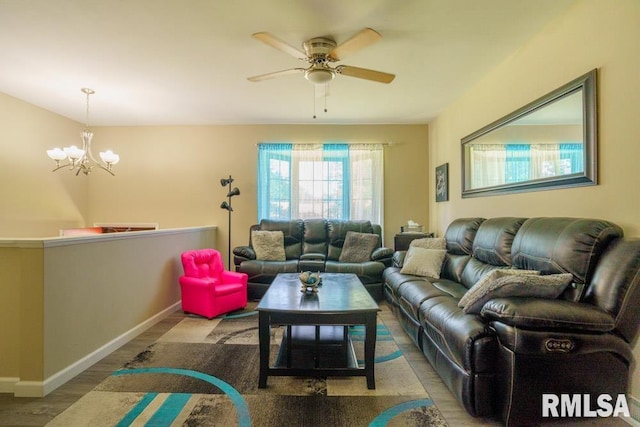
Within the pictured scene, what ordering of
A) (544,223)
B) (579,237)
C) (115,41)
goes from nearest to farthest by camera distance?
(579,237), (544,223), (115,41)

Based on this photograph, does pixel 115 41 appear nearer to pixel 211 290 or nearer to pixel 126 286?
pixel 126 286

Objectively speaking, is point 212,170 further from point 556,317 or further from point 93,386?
point 556,317

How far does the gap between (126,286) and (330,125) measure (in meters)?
3.77

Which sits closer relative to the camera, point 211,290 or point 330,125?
point 211,290

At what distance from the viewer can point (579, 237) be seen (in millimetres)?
1831

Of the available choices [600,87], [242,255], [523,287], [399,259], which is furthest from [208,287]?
[600,87]

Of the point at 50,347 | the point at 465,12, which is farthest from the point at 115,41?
the point at 465,12

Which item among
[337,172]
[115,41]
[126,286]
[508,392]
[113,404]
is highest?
[115,41]

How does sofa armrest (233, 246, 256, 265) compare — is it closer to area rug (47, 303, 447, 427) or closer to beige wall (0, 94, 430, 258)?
beige wall (0, 94, 430, 258)

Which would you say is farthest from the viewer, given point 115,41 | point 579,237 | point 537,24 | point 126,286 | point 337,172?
point 337,172

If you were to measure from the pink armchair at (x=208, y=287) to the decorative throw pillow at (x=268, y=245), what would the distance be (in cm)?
70

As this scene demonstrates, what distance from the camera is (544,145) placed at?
248cm

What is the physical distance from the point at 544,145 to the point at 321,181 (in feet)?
10.4
